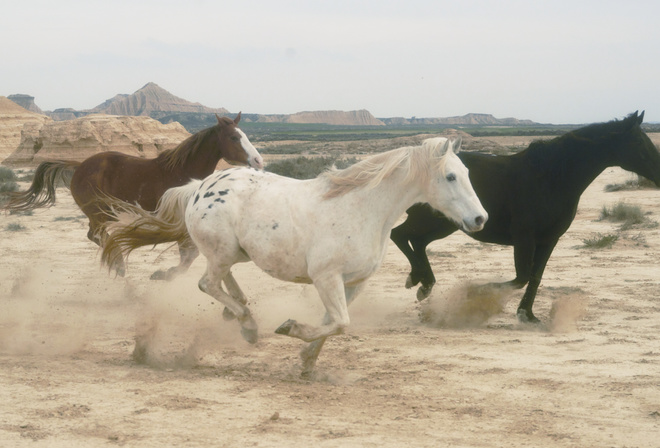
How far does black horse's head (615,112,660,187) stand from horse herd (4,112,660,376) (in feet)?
0.04

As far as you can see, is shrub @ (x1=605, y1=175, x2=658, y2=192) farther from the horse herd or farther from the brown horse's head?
the brown horse's head

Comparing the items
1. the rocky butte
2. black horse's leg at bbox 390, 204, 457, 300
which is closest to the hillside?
the rocky butte

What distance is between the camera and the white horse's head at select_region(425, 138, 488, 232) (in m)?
5.07

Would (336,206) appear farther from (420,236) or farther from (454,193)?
(420,236)

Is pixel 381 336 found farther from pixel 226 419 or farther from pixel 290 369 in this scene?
pixel 226 419

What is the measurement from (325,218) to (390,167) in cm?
59

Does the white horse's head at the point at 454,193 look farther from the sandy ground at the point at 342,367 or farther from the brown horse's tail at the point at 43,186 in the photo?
the brown horse's tail at the point at 43,186

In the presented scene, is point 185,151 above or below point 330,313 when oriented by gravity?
above

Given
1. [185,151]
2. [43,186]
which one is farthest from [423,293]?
[43,186]

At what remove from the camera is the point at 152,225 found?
653 cm

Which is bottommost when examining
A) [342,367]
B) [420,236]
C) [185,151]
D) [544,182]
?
[342,367]

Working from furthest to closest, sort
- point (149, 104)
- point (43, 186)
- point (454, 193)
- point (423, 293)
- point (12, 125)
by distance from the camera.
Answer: point (149, 104)
point (12, 125)
point (43, 186)
point (423, 293)
point (454, 193)

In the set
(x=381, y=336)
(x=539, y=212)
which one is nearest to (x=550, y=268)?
(x=539, y=212)

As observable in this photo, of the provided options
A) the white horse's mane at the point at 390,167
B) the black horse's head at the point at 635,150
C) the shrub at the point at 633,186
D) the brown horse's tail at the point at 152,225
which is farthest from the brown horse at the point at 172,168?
the shrub at the point at 633,186
